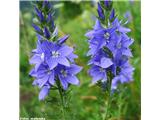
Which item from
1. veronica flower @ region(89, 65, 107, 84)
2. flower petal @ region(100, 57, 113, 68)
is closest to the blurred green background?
veronica flower @ region(89, 65, 107, 84)

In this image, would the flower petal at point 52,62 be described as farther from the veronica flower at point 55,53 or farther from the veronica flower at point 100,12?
the veronica flower at point 100,12

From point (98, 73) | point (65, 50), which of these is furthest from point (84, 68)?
point (65, 50)

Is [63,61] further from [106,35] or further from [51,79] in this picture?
[106,35]

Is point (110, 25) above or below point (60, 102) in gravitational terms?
above
